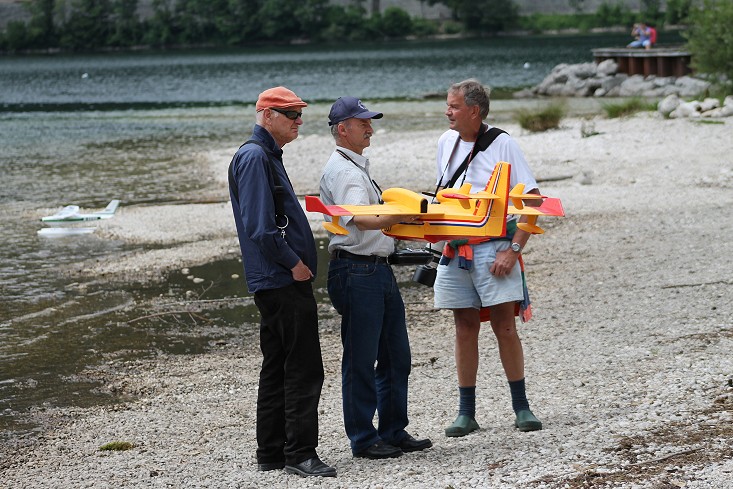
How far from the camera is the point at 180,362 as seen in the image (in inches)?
356

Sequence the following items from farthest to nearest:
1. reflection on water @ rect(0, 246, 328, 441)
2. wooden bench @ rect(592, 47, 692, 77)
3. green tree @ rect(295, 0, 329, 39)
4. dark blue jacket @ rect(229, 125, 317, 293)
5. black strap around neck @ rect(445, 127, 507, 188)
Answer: green tree @ rect(295, 0, 329, 39) → wooden bench @ rect(592, 47, 692, 77) → reflection on water @ rect(0, 246, 328, 441) → black strap around neck @ rect(445, 127, 507, 188) → dark blue jacket @ rect(229, 125, 317, 293)

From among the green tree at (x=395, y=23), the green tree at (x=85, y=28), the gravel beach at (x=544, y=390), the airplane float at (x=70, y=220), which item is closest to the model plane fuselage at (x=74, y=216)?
the airplane float at (x=70, y=220)

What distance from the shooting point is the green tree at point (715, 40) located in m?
26.0

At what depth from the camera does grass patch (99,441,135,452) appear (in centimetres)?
684

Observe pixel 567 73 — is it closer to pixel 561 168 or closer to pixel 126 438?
pixel 561 168

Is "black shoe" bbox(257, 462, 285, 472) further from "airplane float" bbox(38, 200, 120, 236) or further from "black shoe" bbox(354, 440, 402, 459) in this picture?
"airplane float" bbox(38, 200, 120, 236)

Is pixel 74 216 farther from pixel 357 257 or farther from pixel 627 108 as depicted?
pixel 627 108

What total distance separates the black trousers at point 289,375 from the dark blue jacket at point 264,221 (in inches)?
4.4

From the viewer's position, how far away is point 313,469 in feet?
18.7

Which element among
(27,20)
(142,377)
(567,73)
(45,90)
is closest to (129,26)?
(27,20)

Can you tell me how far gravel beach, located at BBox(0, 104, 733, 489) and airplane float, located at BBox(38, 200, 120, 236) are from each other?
1.41 metres

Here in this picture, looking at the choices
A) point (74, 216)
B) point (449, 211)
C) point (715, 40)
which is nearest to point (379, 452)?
point (449, 211)

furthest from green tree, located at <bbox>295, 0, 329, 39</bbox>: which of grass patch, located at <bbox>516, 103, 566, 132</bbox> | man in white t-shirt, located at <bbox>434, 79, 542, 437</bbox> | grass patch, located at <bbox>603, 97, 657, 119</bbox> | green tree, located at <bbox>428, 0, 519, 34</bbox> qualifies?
man in white t-shirt, located at <bbox>434, 79, 542, 437</bbox>

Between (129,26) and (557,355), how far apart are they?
5799 inches
